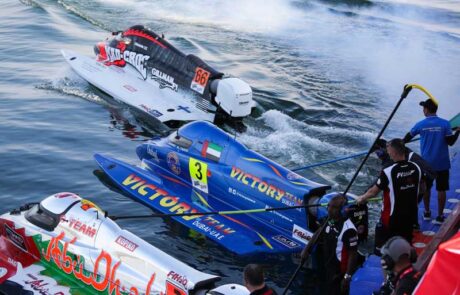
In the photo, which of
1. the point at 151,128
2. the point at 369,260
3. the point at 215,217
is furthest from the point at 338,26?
the point at 369,260

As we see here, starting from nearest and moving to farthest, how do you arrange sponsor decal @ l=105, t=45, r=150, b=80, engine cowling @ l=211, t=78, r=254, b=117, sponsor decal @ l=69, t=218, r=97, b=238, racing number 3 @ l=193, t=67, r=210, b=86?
sponsor decal @ l=69, t=218, r=97, b=238
engine cowling @ l=211, t=78, r=254, b=117
racing number 3 @ l=193, t=67, r=210, b=86
sponsor decal @ l=105, t=45, r=150, b=80

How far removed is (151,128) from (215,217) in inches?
258

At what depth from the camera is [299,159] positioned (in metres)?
14.3

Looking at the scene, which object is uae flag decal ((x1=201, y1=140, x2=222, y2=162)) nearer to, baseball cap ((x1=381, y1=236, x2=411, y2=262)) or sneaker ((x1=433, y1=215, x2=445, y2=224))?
sneaker ((x1=433, y1=215, x2=445, y2=224))

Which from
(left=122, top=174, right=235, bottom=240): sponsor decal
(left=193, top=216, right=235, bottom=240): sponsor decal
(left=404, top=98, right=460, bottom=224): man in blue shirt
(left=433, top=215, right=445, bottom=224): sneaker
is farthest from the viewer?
(left=122, top=174, right=235, bottom=240): sponsor decal

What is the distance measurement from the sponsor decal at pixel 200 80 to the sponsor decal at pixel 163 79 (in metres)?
0.81

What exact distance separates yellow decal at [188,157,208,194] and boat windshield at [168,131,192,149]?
363mm

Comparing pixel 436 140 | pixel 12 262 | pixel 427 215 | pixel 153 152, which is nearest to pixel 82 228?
pixel 12 262

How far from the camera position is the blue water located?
13555mm

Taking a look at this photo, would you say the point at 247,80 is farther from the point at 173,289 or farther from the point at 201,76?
the point at 173,289

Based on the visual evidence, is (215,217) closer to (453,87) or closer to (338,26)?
(453,87)

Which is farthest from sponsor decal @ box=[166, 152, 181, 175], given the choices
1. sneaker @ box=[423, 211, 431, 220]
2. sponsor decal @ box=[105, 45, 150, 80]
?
sponsor decal @ box=[105, 45, 150, 80]

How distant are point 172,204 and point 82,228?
2875 millimetres

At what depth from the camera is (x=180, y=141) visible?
1200 cm
